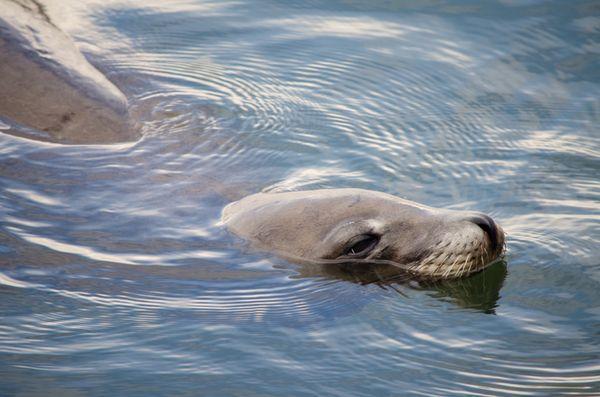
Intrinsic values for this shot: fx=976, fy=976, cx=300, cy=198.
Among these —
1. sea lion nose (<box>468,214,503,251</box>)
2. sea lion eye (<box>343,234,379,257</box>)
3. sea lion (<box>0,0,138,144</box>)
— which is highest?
sea lion (<box>0,0,138,144</box>)

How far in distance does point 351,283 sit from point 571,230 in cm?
145

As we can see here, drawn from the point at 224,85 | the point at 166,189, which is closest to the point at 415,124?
the point at 224,85

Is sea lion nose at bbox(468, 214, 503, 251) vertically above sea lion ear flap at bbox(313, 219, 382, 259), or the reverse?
sea lion nose at bbox(468, 214, 503, 251)

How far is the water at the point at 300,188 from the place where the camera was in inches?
182

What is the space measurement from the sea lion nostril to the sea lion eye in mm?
562

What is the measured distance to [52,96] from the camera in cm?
677

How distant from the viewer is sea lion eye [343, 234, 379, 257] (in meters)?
5.48

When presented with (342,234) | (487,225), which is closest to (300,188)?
(342,234)

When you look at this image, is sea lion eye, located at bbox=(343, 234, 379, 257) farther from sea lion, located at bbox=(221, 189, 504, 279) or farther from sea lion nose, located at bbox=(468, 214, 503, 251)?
sea lion nose, located at bbox=(468, 214, 503, 251)

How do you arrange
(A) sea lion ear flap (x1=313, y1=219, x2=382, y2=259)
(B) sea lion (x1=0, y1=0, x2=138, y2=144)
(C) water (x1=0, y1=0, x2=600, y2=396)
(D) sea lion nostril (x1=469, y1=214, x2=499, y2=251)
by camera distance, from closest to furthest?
1. (C) water (x1=0, y1=0, x2=600, y2=396)
2. (D) sea lion nostril (x1=469, y1=214, x2=499, y2=251)
3. (A) sea lion ear flap (x1=313, y1=219, x2=382, y2=259)
4. (B) sea lion (x1=0, y1=0, x2=138, y2=144)

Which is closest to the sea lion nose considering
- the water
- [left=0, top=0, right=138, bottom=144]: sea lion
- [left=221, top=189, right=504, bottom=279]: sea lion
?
[left=221, top=189, right=504, bottom=279]: sea lion

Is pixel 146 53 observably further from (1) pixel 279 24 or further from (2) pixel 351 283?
(2) pixel 351 283

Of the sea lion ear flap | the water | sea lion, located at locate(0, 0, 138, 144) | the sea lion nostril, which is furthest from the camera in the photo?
sea lion, located at locate(0, 0, 138, 144)

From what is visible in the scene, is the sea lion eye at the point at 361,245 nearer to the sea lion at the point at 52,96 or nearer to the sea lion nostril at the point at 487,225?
the sea lion nostril at the point at 487,225
